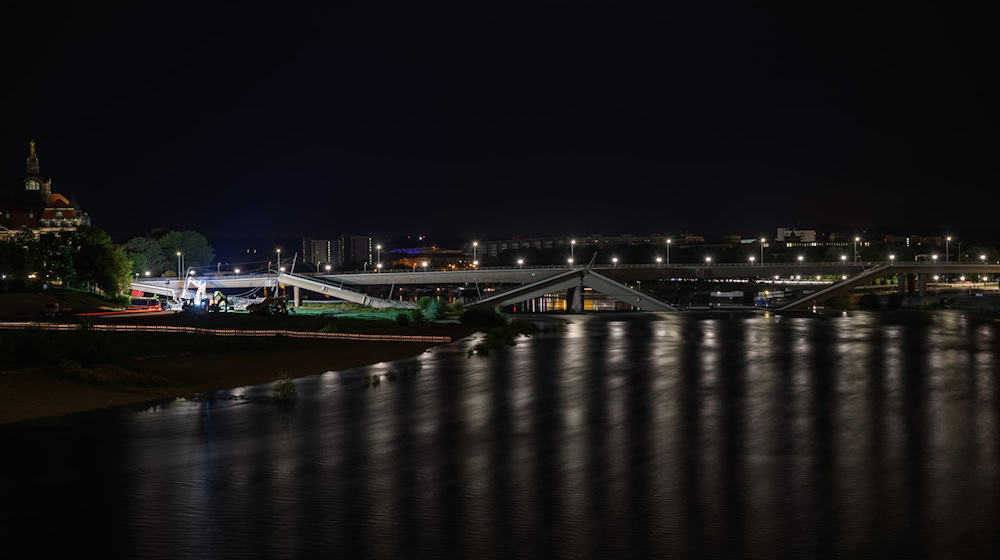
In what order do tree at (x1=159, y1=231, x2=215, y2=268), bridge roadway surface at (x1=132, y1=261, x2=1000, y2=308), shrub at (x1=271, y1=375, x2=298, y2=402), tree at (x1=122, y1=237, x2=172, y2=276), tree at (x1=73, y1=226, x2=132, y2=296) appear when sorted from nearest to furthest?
shrub at (x1=271, y1=375, x2=298, y2=402), tree at (x1=73, y1=226, x2=132, y2=296), bridge roadway surface at (x1=132, y1=261, x2=1000, y2=308), tree at (x1=122, y1=237, x2=172, y2=276), tree at (x1=159, y1=231, x2=215, y2=268)

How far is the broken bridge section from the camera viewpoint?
9056cm

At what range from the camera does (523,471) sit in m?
19.1

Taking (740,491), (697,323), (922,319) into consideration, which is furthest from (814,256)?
(740,491)

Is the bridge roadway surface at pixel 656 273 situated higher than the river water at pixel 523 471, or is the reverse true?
the bridge roadway surface at pixel 656 273

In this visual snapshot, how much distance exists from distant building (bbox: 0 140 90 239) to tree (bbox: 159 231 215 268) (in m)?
14.7

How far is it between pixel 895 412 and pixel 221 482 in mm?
20534

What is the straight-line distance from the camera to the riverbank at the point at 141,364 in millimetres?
27734

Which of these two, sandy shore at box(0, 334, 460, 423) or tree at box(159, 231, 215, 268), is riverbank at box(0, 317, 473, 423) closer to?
sandy shore at box(0, 334, 460, 423)

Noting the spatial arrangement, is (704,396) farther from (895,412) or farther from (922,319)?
(922,319)

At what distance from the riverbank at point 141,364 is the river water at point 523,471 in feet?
6.88

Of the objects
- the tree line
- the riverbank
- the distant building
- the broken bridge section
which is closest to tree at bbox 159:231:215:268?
the distant building

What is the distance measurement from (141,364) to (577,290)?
212 feet

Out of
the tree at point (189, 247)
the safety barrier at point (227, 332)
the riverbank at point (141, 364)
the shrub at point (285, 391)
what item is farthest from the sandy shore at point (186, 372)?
the tree at point (189, 247)

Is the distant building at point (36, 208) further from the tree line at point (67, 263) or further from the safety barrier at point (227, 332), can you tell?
the safety barrier at point (227, 332)
